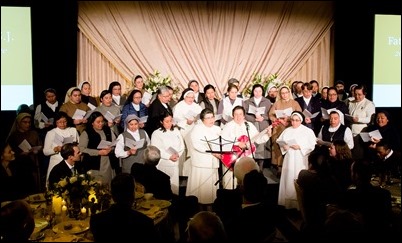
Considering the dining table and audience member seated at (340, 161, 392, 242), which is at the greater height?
audience member seated at (340, 161, 392, 242)

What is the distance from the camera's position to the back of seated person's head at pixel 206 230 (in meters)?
2.74

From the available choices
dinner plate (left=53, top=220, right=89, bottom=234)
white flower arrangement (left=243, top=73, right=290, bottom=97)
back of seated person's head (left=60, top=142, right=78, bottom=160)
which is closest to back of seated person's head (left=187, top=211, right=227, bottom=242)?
dinner plate (left=53, top=220, right=89, bottom=234)

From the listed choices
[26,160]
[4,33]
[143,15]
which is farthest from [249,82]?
[26,160]

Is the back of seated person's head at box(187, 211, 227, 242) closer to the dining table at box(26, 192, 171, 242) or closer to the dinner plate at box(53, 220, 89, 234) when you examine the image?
the dining table at box(26, 192, 171, 242)

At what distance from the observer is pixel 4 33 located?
7.63 m

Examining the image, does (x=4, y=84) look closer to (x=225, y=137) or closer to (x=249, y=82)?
(x=225, y=137)

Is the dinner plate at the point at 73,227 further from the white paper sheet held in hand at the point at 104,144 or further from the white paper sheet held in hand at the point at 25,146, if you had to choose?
the white paper sheet held in hand at the point at 25,146

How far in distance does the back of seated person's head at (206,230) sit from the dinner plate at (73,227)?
1.09 m

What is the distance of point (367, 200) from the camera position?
3.79 metres

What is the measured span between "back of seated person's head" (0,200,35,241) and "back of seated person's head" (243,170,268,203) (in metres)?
1.38

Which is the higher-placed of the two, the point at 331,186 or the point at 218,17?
the point at 218,17

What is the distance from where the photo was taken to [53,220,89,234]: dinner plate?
3530mm

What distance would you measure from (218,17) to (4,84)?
14.6ft

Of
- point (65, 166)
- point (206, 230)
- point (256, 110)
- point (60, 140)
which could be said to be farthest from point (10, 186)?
point (256, 110)
